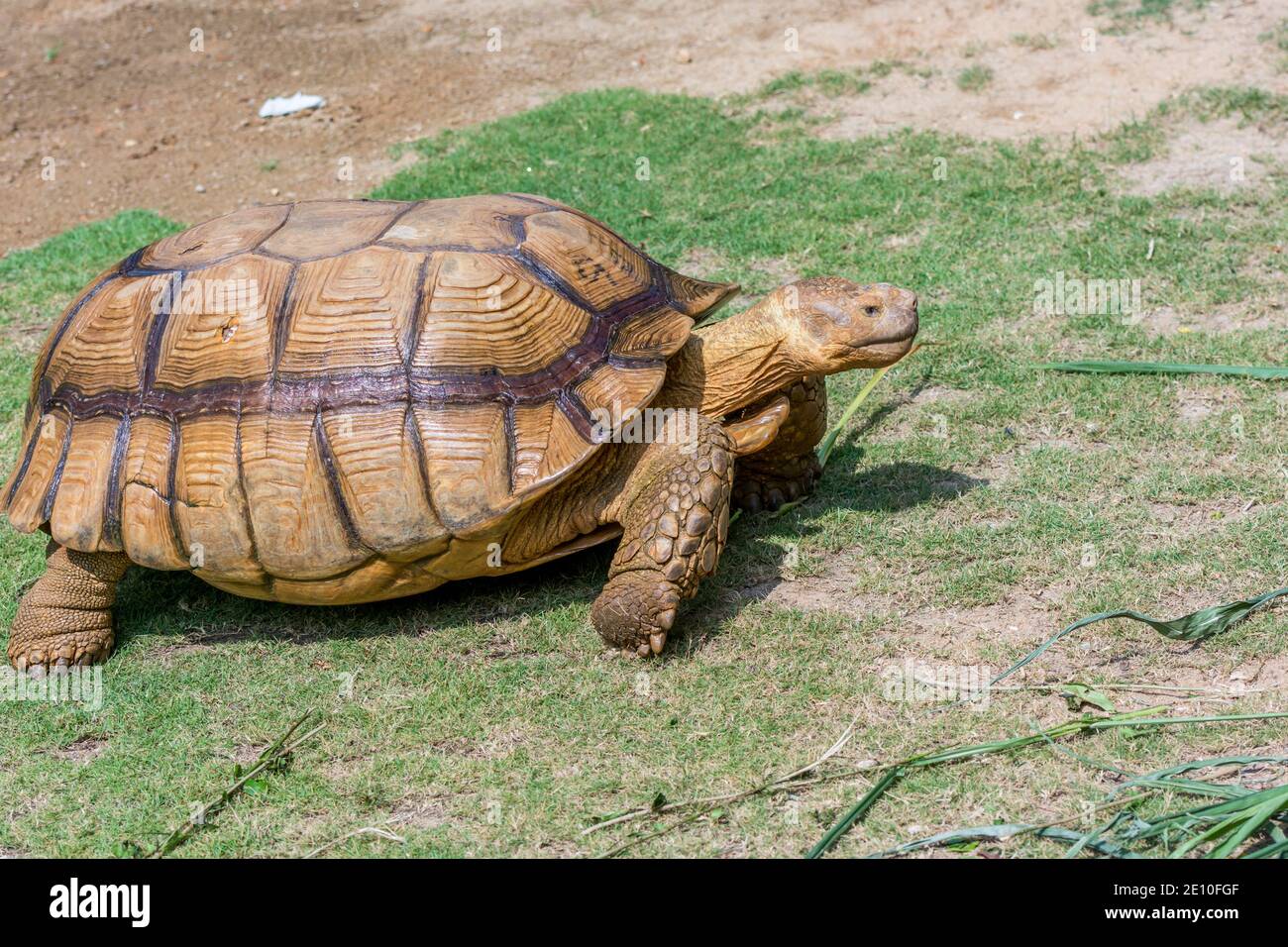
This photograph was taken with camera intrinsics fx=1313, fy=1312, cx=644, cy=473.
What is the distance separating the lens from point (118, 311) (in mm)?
4902

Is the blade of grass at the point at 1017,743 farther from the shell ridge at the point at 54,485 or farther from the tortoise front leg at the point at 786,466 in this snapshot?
the shell ridge at the point at 54,485

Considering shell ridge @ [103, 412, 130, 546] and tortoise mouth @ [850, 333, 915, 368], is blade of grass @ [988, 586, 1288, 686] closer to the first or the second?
tortoise mouth @ [850, 333, 915, 368]

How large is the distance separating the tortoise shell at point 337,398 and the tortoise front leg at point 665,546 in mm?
302

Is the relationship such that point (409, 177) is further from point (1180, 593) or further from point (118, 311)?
point (1180, 593)

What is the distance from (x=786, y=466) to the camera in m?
5.47

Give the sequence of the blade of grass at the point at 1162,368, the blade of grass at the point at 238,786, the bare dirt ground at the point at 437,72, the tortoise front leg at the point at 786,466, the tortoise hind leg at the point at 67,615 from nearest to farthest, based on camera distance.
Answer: the blade of grass at the point at 238,786, the tortoise hind leg at the point at 67,615, the tortoise front leg at the point at 786,466, the blade of grass at the point at 1162,368, the bare dirt ground at the point at 437,72

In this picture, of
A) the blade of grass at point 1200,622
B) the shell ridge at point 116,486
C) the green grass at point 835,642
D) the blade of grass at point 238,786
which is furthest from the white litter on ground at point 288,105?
the blade of grass at point 1200,622

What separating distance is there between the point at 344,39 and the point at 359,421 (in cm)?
842

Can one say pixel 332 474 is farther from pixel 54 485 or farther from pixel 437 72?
pixel 437 72

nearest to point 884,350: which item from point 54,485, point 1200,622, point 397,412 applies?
point 1200,622

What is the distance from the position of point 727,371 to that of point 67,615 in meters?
2.63

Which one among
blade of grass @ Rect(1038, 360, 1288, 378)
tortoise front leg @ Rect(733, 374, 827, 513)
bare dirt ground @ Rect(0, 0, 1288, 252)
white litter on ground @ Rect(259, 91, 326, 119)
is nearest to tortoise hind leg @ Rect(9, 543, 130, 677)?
tortoise front leg @ Rect(733, 374, 827, 513)

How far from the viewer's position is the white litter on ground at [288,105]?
10.5m

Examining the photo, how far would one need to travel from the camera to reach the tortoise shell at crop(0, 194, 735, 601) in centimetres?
448
